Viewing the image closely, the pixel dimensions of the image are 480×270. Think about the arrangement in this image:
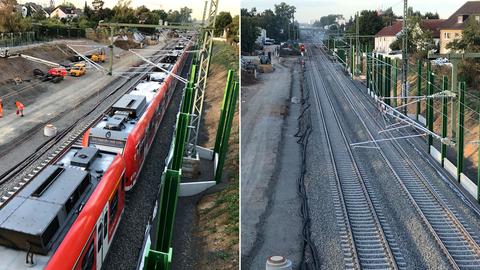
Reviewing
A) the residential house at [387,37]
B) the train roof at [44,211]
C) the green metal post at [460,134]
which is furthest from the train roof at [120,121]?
the residential house at [387,37]

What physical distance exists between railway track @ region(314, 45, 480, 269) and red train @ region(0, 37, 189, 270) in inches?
261

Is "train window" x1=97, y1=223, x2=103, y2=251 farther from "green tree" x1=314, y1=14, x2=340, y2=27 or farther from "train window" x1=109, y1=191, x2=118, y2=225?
"green tree" x1=314, y1=14, x2=340, y2=27

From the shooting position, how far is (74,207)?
8.31 metres

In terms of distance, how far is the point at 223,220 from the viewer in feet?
39.3

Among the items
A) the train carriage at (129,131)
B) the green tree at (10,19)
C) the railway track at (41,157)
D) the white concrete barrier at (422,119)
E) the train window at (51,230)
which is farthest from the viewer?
the green tree at (10,19)

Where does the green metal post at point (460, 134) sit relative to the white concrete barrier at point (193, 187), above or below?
above

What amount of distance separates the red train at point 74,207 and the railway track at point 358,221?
15.8 feet

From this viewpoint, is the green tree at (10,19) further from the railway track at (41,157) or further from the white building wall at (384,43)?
the white building wall at (384,43)

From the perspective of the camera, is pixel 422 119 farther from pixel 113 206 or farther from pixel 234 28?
pixel 113 206

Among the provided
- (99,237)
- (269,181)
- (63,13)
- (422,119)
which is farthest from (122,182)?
(63,13)

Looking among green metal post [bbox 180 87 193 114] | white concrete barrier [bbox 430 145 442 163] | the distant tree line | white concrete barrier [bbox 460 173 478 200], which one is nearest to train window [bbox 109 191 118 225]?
green metal post [bbox 180 87 193 114]

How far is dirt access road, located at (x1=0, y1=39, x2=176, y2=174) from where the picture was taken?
1895cm

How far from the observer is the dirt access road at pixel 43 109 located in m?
18.9

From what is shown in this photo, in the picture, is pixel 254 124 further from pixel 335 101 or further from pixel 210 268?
pixel 210 268
